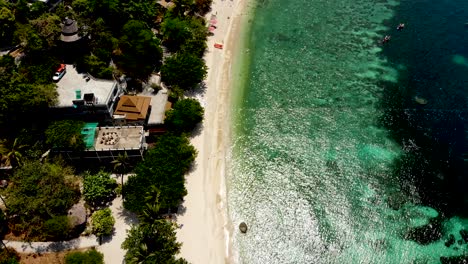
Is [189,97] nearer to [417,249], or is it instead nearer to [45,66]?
[45,66]

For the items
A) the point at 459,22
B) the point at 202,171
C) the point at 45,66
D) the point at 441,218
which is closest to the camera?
the point at 441,218

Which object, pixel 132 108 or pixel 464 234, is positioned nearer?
pixel 464 234

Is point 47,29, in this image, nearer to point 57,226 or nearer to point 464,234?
point 57,226

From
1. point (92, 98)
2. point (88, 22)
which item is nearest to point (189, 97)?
point (92, 98)

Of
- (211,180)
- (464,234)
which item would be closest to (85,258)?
(211,180)

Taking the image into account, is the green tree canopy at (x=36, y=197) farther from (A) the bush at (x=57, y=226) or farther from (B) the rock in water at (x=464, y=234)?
(B) the rock in water at (x=464, y=234)

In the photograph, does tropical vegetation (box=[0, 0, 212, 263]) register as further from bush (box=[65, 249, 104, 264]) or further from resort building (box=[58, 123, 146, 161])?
resort building (box=[58, 123, 146, 161])

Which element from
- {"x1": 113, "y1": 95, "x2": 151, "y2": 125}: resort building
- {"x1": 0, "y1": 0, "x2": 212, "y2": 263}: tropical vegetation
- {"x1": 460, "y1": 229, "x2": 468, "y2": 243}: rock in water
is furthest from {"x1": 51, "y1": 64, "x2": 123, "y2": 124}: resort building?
{"x1": 460, "y1": 229, "x2": 468, "y2": 243}: rock in water
